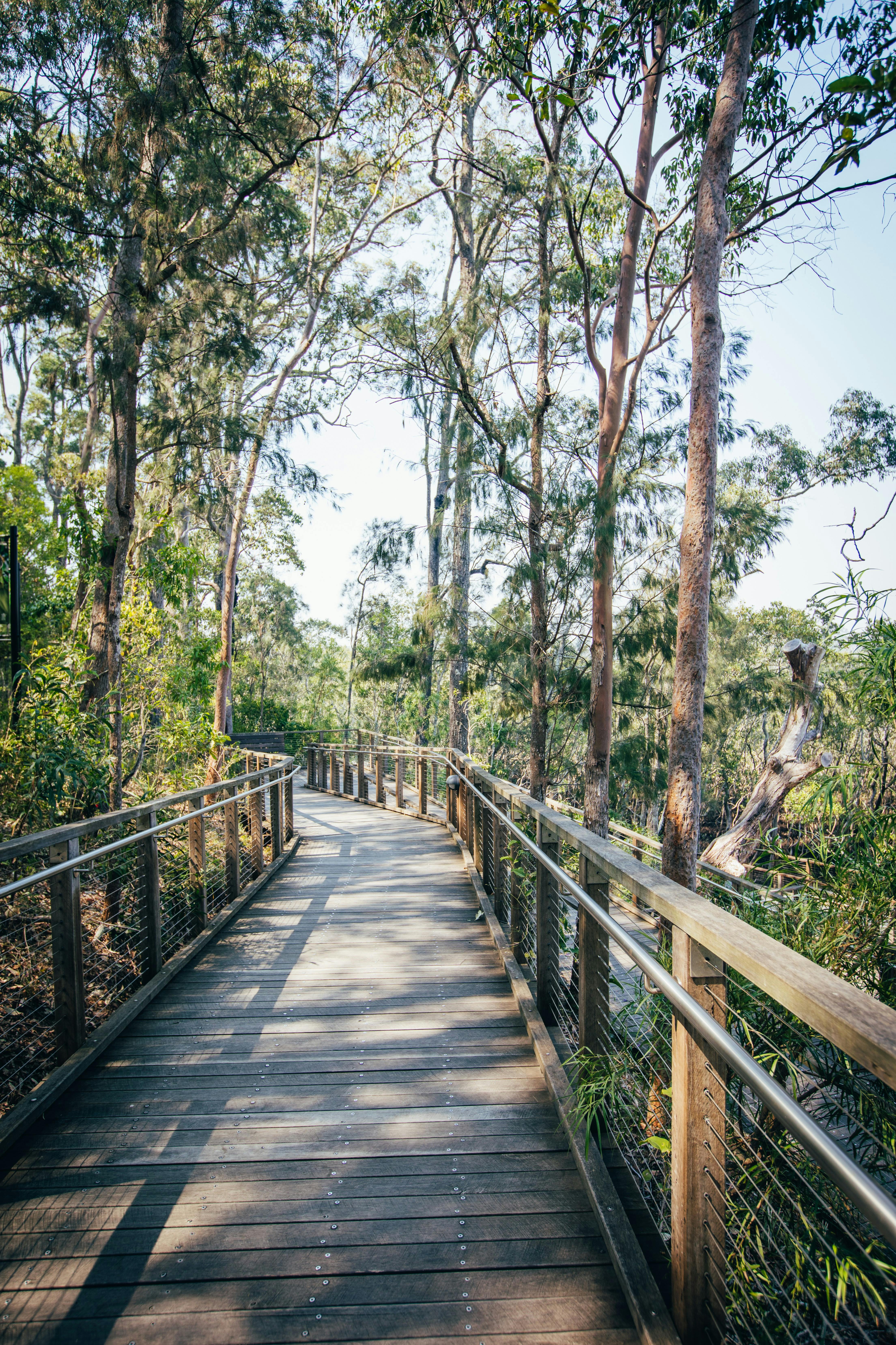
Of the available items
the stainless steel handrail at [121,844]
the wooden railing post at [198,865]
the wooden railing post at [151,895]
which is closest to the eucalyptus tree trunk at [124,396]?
the stainless steel handrail at [121,844]

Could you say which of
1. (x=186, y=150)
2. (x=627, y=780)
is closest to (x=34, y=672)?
(x=186, y=150)

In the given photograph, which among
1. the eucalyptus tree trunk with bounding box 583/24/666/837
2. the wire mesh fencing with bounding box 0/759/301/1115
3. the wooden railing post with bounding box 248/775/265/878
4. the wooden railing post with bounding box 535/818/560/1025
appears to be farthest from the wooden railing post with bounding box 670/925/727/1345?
the eucalyptus tree trunk with bounding box 583/24/666/837

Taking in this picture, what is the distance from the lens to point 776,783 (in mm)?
9523

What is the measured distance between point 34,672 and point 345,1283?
369 cm

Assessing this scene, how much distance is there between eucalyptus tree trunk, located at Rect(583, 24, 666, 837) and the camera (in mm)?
7527

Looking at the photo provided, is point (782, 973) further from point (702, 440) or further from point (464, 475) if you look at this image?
point (464, 475)

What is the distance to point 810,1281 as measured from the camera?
1.53 meters

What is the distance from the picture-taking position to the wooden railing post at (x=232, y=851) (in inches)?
194

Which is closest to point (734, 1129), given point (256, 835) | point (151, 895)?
point (151, 895)

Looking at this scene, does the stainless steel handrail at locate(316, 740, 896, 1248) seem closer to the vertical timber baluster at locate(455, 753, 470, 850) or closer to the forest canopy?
the forest canopy

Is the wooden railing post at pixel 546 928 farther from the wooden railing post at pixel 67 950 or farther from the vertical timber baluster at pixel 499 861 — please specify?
the wooden railing post at pixel 67 950

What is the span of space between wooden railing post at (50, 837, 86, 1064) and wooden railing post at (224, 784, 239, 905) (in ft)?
7.01

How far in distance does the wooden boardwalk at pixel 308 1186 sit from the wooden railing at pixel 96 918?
0.56ft

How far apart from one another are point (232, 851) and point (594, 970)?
3349mm
